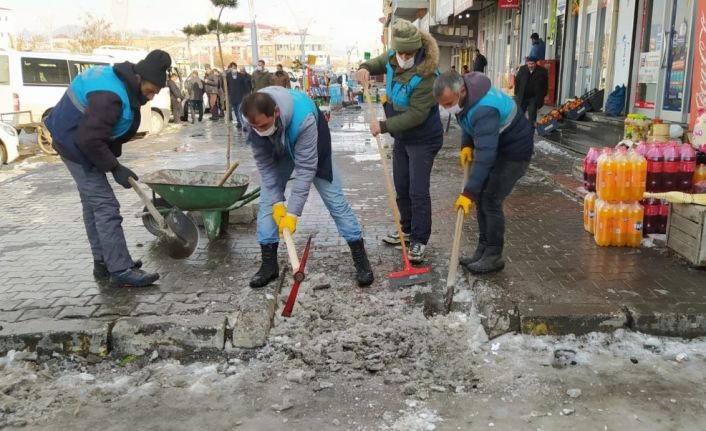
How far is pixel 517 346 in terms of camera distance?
147 inches

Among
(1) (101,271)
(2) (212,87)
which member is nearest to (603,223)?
(1) (101,271)

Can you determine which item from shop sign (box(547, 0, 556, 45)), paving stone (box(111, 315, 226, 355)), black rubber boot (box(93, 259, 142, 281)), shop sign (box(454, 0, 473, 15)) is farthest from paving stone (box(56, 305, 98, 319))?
Answer: shop sign (box(454, 0, 473, 15))

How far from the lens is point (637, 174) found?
5051 millimetres

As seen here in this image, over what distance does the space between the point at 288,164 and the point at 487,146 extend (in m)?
1.49

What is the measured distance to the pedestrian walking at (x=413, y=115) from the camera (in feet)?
15.3

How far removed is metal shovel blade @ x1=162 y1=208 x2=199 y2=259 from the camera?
475 centimetres

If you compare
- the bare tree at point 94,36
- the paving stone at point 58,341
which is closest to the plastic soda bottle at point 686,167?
the paving stone at point 58,341

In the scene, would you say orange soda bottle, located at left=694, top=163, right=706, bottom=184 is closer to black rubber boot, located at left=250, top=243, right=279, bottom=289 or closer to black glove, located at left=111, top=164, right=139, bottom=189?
black rubber boot, located at left=250, top=243, right=279, bottom=289

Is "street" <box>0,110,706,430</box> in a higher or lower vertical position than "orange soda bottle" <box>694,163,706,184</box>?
lower

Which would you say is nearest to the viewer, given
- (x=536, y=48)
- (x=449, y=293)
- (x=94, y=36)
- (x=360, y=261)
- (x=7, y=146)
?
(x=449, y=293)

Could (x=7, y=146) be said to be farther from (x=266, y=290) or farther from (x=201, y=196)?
(x=266, y=290)

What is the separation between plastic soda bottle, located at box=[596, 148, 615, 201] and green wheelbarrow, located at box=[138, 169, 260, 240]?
3198 millimetres

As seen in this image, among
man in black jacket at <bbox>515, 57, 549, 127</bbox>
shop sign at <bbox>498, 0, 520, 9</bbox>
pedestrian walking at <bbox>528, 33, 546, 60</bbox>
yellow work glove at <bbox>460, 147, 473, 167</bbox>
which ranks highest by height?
shop sign at <bbox>498, 0, 520, 9</bbox>

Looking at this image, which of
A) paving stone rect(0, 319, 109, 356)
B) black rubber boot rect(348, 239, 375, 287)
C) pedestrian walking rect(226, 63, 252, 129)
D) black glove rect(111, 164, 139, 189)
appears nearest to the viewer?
paving stone rect(0, 319, 109, 356)
